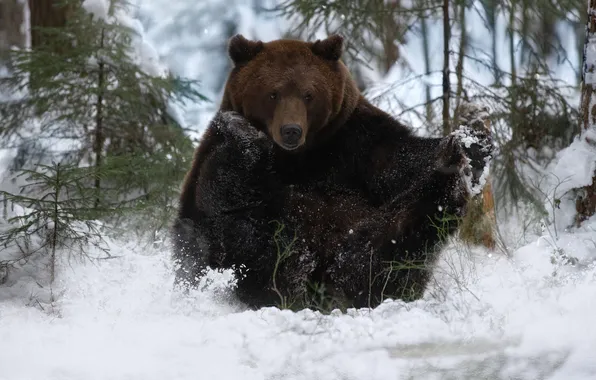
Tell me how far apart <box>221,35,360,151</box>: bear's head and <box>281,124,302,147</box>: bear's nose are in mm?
150

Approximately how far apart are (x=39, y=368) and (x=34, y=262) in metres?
2.13

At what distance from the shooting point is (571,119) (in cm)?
775

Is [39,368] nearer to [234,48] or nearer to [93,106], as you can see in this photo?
[234,48]

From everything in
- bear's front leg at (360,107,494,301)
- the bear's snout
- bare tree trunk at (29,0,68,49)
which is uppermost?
bare tree trunk at (29,0,68,49)

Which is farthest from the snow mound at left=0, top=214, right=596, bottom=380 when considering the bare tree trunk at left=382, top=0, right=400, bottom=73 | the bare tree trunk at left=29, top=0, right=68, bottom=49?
the bare tree trunk at left=29, top=0, right=68, bottom=49

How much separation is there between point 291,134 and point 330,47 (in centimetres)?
72

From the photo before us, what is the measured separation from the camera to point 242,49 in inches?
177

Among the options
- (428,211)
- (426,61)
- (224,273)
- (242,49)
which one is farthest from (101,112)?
(428,211)

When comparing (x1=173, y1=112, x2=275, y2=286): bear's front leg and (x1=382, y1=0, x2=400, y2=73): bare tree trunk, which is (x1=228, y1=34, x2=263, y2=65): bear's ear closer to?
(x1=173, y1=112, x2=275, y2=286): bear's front leg

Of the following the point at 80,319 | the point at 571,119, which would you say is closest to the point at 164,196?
the point at 80,319

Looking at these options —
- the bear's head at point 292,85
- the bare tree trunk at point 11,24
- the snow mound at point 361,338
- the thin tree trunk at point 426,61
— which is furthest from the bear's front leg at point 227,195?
the bare tree trunk at point 11,24

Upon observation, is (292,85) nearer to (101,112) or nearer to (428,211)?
(428,211)

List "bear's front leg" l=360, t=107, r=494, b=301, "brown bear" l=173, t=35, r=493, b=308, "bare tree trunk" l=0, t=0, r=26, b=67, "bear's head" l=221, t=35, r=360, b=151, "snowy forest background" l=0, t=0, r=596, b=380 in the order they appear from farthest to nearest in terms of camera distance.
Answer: "bare tree trunk" l=0, t=0, r=26, b=67
"bear's head" l=221, t=35, r=360, b=151
"brown bear" l=173, t=35, r=493, b=308
"bear's front leg" l=360, t=107, r=494, b=301
"snowy forest background" l=0, t=0, r=596, b=380

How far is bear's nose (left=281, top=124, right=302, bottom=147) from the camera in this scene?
4090mm
